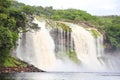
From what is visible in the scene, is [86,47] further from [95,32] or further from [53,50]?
[53,50]

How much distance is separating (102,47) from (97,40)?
421 centimetres

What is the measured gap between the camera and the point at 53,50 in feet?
376

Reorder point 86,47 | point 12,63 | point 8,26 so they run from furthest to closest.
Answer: point 86,47 → point 12,63 → point 8,26

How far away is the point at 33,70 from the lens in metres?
96.6

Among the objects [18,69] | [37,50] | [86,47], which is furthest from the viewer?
[86,47]

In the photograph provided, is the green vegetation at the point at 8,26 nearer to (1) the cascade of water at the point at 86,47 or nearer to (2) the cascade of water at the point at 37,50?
(2) the cascade of water at the point at 37,50

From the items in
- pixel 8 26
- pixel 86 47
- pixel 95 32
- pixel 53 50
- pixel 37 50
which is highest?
pixel 8 26

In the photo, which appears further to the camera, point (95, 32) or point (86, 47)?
point (95, 32)

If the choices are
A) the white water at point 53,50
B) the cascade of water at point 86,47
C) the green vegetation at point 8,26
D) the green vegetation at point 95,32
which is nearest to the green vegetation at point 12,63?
the green vegetation at point 8,26

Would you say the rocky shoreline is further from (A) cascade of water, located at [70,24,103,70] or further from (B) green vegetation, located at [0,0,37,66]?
(A) cascade of water, located at [70,24,103,70]

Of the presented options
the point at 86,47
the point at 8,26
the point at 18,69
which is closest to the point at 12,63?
the point at 18,69

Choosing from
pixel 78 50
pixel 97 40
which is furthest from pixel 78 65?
pixel 97 40

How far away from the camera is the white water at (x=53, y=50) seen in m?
107

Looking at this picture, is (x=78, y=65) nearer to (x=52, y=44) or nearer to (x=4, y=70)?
(x=52, y=44)
